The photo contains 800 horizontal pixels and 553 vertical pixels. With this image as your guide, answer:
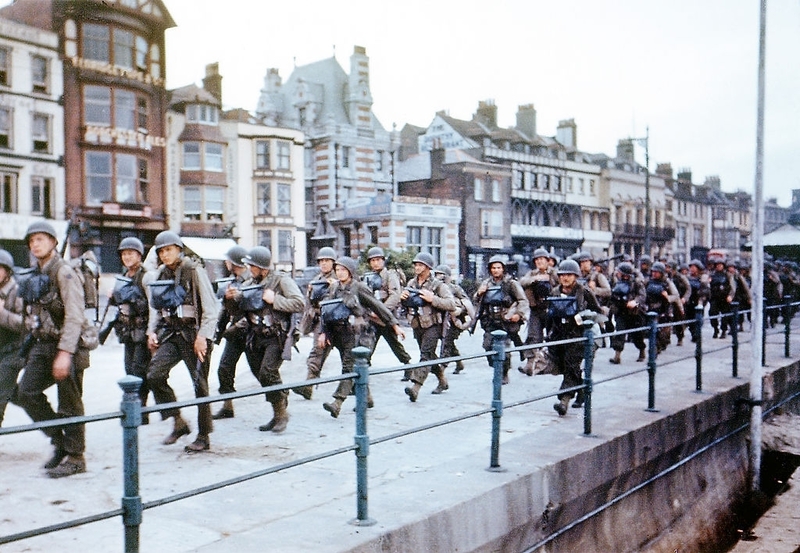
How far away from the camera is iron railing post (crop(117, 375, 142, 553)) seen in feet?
10.5

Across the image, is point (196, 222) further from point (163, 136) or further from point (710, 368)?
point (710, 368)

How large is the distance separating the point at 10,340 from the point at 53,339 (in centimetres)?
103

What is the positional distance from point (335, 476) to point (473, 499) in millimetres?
1247

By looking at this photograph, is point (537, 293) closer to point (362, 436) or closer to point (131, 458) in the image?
point (362, 436)

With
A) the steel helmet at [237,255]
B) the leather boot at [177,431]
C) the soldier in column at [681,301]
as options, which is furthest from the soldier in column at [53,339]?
the soldier in column at [681,301]

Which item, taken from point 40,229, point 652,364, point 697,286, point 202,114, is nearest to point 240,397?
point 40,229

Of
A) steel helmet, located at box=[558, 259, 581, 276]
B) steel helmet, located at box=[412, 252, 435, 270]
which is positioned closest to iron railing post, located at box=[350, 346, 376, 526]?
steel helmet, located at box=[558, 259, 581, 276]

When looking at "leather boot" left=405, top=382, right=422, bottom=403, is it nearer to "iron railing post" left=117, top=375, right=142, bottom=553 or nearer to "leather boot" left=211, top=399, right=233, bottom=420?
"leather boot" left=211, top=399, right=233, bottom=420

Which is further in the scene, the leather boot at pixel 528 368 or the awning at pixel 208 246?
the awning at pixel 208 246

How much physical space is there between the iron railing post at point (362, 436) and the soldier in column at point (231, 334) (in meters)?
3.36

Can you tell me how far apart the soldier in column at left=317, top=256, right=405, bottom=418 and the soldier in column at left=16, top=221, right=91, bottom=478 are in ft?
10.3

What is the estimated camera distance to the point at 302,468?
609 cm

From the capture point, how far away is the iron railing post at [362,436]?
438 centimetres

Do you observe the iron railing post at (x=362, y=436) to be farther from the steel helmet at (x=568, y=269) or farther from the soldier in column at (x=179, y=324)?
the steel helmet at (x=568, y=269)
